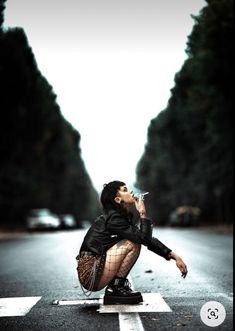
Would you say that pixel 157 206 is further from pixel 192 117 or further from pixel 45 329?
pixel 45 329

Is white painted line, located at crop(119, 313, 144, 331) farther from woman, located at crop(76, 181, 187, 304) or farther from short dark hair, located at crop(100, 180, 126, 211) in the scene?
short dark hair, located at crop(100, 180, 126, 211)

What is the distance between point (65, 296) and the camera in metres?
7.46

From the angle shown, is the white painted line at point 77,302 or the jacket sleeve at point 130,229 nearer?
the jacket sleeve at point 130,229

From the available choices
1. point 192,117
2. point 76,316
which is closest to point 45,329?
point 76,316

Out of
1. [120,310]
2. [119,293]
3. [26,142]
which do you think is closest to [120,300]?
[119,293]

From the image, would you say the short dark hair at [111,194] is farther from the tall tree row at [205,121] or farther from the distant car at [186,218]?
the distant car at [186,218]

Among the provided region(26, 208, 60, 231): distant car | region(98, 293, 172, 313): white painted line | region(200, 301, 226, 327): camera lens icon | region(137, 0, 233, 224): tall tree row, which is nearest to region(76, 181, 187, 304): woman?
region(98, 293, 172, 313): white painted line

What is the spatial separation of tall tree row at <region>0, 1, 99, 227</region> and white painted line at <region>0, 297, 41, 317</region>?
10761 mm

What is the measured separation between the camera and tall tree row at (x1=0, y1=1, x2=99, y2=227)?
36406 millimetres

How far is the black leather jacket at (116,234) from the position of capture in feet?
18.8

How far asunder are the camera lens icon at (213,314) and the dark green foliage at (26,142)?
2123 cm

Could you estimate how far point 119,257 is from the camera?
5918mm

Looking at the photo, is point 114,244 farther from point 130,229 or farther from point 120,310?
point 120,310

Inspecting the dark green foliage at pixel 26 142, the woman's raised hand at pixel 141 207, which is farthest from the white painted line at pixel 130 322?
the dark green foliage at pixel 26 142
